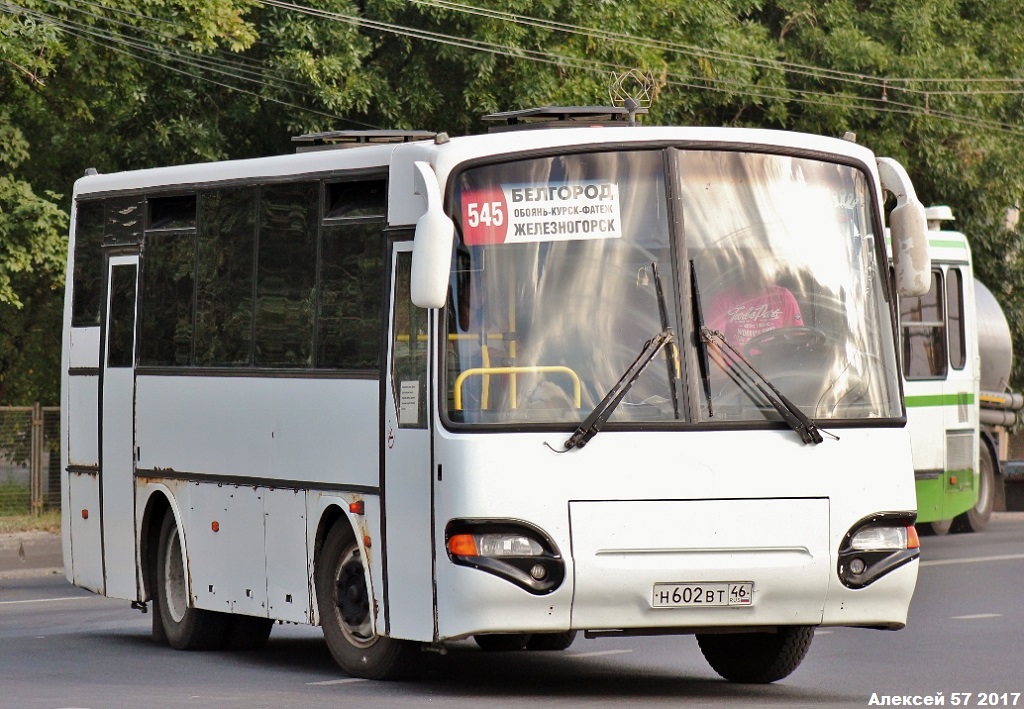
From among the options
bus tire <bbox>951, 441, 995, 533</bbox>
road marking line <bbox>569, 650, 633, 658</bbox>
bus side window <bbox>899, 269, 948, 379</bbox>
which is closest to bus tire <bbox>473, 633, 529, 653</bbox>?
road marking line <bbox>569, 650, 633, 658</bbox>

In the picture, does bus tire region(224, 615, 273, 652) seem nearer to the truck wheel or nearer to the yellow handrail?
the yellow handrail

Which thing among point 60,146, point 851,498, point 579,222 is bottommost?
point 851,498

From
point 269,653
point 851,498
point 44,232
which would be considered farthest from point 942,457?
point 851,498

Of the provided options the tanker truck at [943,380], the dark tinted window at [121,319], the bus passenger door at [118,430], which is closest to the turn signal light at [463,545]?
the bus passenger door at [118,430]

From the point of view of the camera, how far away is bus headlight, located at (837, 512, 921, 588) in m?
10.5

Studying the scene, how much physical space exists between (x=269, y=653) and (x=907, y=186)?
16.3 feet

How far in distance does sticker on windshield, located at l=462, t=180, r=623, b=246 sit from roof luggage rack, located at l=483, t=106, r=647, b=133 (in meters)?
0.97

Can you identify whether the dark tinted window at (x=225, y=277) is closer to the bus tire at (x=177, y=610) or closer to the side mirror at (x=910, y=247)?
the bus tire at (x=177, y=610)

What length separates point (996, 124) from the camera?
3450 centimetres

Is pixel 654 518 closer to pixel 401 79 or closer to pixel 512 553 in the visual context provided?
pixel 512 553

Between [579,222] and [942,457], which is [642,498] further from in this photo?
[942,457]

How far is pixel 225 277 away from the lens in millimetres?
13234

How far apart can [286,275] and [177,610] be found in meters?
2.66

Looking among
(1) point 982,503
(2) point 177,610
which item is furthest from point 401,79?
(2) point 177,610
